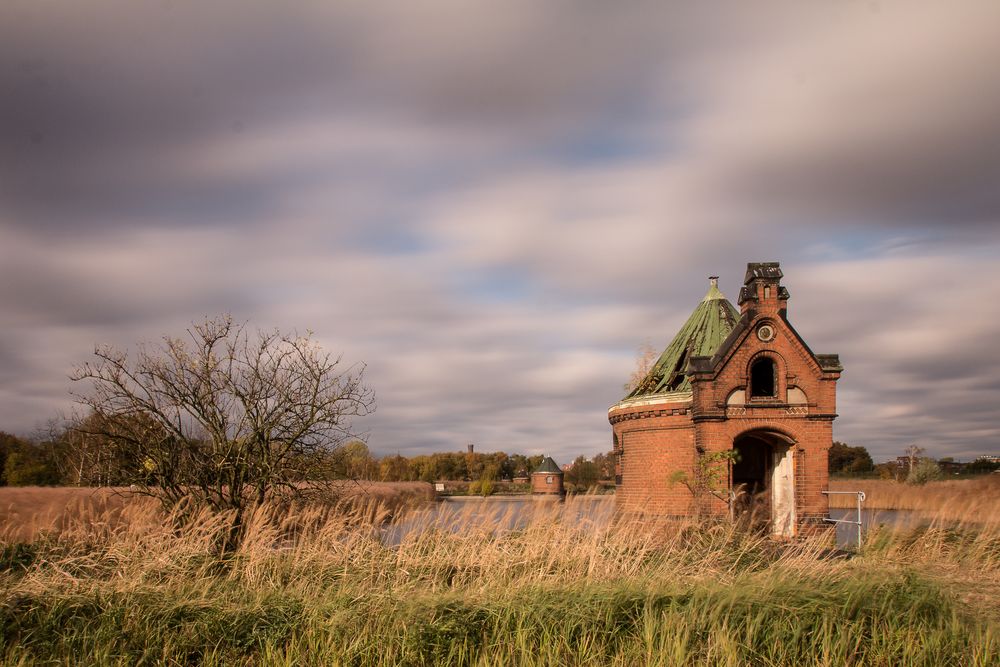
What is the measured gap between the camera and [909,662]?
7.95 m

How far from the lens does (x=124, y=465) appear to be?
1420 cm

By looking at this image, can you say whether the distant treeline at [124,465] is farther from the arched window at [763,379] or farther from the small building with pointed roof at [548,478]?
the arched window at [763,379]

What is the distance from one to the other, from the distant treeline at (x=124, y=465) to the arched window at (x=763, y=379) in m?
5.36

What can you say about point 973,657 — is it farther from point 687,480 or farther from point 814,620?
point 687,480

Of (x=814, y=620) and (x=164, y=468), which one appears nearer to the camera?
(x=814, y=620)

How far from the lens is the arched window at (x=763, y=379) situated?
797 inches

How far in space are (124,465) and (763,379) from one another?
16.8m

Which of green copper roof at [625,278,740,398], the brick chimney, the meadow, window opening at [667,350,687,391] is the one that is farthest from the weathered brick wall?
the meadow

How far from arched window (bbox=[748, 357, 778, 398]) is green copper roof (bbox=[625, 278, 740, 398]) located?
1310 millimetres

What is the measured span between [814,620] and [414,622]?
4.43 meters

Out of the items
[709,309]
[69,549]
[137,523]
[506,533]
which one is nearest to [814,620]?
[506,533]

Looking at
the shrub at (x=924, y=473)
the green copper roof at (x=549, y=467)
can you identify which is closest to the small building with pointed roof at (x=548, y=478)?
the green copper roof at (x=549, y=467)

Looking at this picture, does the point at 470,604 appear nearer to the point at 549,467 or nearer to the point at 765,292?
the point at 765,292

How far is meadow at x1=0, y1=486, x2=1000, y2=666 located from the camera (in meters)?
7.75
